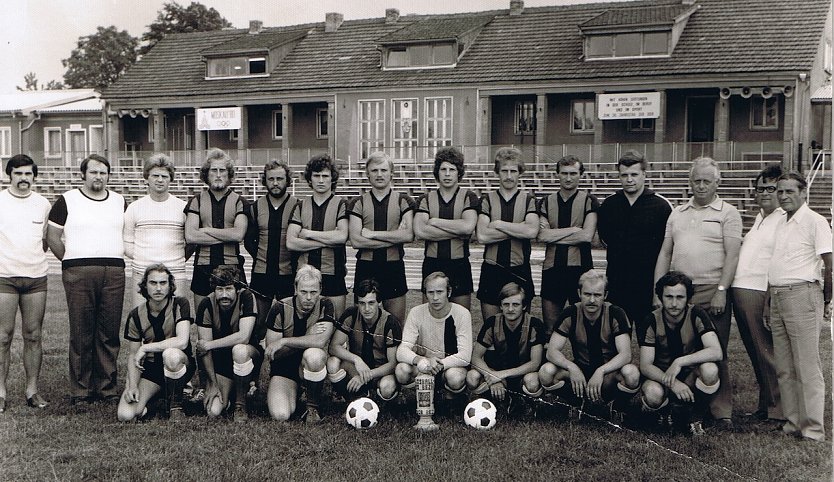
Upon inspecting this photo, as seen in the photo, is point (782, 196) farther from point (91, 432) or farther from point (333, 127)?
Answer: point (333, 127)

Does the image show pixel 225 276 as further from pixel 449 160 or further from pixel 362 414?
pixel 449 160

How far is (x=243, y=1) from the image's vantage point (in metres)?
6.82

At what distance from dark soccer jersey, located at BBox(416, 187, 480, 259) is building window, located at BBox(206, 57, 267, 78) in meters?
3.92

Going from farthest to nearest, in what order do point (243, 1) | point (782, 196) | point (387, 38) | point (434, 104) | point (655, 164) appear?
1. point (655, 164)
2. point (434, 104)
3. point (387, 38)
4. point (243, 1)
5. point (782, 196)

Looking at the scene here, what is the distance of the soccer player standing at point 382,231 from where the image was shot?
19.0ft

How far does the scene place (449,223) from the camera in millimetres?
5707

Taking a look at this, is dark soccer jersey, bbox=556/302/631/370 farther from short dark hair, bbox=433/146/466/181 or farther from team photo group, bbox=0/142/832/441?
short dark hair, bbox=433/146/466/181

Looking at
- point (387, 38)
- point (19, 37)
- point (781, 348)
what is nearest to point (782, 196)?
point (781, 348)

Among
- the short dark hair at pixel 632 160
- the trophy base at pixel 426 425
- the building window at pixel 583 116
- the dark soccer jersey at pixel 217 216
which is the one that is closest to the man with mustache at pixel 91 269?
the dark soccer jersey at pixel 217 216

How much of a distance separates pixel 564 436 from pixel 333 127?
5081mm

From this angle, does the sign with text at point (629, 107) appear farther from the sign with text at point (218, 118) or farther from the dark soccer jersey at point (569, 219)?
the sign with text at point (218, 118)

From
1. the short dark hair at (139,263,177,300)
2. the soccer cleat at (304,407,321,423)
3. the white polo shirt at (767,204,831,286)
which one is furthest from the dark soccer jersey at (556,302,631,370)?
the short dark hair at (139,263,177,300)

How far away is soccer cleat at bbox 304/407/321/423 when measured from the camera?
17.8 ft

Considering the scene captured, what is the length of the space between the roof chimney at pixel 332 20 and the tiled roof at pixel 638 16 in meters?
2.17
